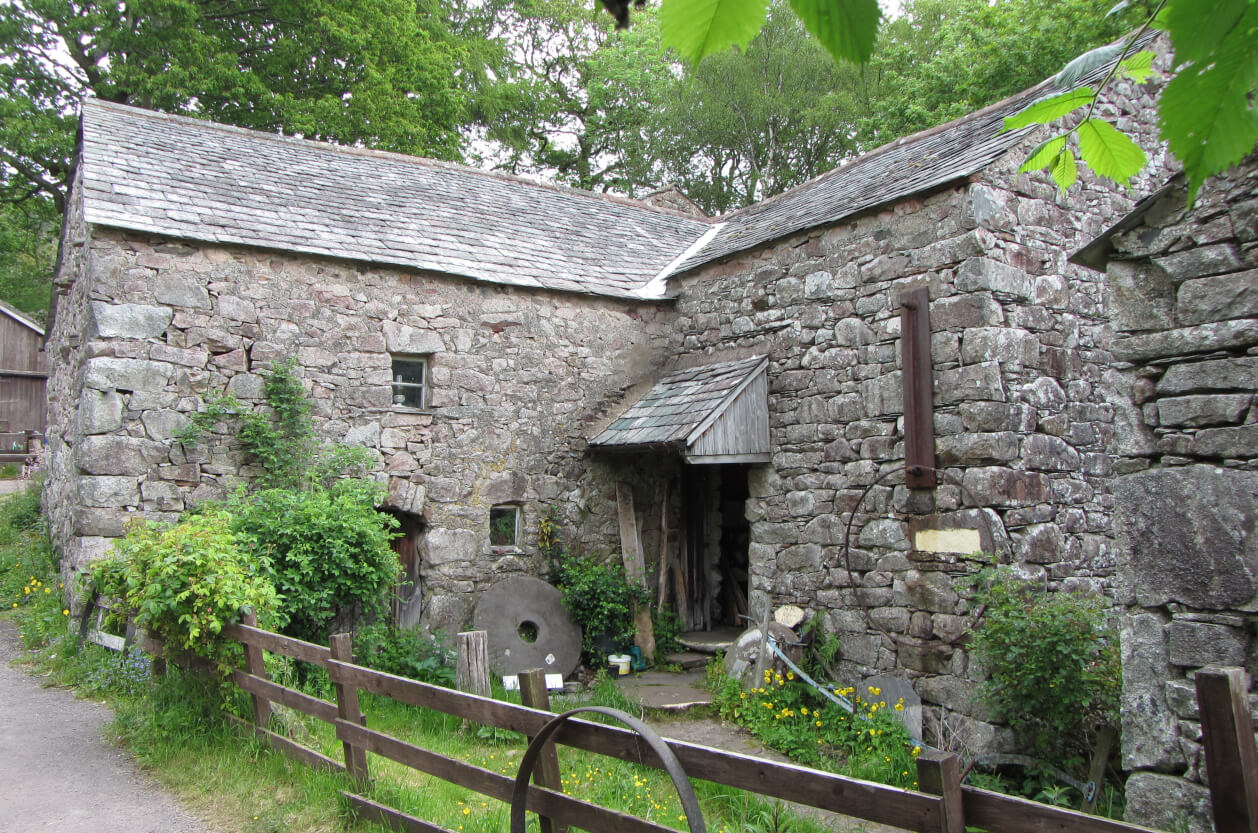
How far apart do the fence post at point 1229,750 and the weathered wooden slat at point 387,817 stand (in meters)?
3.00

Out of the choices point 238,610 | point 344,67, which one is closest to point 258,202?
point 238,610

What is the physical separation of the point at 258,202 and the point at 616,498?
16.5 feet

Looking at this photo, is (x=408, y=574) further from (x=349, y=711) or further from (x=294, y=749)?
(x=349, y=711)

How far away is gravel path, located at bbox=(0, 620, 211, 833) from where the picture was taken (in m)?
4.28

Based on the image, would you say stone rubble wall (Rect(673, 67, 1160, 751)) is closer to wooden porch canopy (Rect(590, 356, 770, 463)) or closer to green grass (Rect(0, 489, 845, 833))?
wooden porch canopy (Rect(590, 356, 770, 463))

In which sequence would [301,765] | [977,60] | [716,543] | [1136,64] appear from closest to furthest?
[1136,64]
[301,765]
[716,543]
[977,60]

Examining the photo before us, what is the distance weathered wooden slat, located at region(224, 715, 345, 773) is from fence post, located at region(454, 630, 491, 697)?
5.98 feet

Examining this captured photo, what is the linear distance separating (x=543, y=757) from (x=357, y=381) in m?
5.68

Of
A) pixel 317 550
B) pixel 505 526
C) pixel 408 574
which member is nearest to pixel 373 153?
pixel 505 526

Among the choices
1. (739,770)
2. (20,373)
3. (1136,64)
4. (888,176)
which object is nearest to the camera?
(1136,64)

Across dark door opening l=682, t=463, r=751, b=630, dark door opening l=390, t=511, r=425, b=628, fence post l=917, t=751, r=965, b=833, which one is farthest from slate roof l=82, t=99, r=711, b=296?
fence post l=917, t=751, r=965, b=833

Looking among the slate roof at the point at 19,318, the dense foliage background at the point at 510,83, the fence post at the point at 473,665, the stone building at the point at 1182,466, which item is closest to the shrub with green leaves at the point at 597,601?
the fence post at the point at 473,665

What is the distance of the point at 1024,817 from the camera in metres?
2.19

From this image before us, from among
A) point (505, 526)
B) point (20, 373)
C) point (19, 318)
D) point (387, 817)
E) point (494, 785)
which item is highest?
point (19, 318)
